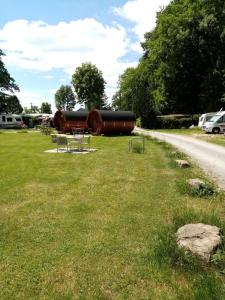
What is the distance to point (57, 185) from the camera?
41.5ft

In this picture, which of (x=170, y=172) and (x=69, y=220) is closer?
(x=69, y=220)

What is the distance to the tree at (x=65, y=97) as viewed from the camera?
15962 cm

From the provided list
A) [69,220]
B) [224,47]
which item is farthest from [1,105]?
[69,220]

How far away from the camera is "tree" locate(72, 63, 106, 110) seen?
85312 mm

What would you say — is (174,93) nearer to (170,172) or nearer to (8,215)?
(170,172)

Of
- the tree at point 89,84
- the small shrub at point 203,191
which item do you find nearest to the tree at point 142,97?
the tree at point 89,84

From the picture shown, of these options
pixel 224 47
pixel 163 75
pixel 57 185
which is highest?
pixel 224 47

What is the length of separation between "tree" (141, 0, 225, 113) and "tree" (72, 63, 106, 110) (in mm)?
26898

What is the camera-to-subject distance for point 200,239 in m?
6.72

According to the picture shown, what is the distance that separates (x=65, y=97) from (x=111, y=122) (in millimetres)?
124377

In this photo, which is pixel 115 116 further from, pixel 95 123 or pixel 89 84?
pixel 89 84

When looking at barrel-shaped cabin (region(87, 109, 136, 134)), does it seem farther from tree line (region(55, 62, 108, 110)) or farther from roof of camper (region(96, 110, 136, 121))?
tree line (region(55, 62, 108, 110))

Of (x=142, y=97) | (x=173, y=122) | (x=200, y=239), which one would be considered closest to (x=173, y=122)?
(x=173, y=122)

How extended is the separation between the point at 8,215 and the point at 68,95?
6070 inches
